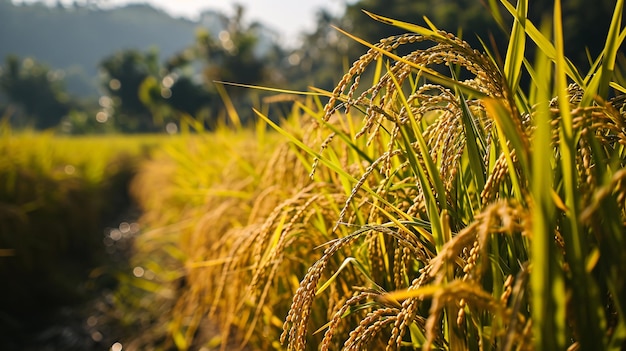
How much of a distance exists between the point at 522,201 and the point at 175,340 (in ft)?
6.18

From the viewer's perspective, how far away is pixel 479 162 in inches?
32.1

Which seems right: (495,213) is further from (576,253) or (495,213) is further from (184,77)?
(184,77)

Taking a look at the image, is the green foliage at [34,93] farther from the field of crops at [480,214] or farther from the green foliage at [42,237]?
the field of crops at [480,214]

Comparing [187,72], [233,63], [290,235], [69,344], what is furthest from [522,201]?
[187,72]

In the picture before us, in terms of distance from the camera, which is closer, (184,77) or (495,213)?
(495,213)

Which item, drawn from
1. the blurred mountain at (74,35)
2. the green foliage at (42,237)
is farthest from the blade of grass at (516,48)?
the blurred mountain at (74,35)

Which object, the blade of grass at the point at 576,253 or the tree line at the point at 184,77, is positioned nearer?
the blade of grass at the point at 576,253

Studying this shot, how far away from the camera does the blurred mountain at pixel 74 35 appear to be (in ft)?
400

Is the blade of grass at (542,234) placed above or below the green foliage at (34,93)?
above

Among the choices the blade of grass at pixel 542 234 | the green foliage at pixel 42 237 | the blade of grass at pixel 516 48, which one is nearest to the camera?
the blade of grass at pixel 542 234

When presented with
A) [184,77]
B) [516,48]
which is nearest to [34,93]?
[184,77]

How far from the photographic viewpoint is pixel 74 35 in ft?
456

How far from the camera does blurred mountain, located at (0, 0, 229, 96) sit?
400 feet

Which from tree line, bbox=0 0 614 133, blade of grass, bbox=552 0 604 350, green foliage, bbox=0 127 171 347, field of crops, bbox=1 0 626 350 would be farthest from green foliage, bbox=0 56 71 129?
blade of grass, bbox=552 0 604 350
